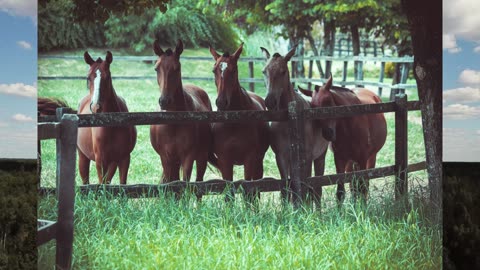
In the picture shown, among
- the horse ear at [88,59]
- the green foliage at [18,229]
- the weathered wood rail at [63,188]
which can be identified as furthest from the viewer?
the green foliage at [18,229]

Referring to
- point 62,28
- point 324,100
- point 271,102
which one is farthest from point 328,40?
point 62,28

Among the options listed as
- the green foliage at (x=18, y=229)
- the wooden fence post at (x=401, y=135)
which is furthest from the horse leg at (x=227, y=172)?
the green foliage at (x=18, y=229)

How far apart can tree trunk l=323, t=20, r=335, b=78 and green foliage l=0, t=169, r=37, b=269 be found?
2.53 m

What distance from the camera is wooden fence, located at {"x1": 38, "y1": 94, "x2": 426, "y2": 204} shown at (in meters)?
4.56

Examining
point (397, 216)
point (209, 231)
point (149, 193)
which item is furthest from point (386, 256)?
point (149, 193)

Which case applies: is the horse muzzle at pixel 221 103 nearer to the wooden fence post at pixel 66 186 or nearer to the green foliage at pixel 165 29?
the green foliage at pixel 165 29

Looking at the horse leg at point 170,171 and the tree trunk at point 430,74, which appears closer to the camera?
the horse leg at point 170,171

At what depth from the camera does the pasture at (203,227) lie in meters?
4.54

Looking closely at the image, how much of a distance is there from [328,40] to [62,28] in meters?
1.52

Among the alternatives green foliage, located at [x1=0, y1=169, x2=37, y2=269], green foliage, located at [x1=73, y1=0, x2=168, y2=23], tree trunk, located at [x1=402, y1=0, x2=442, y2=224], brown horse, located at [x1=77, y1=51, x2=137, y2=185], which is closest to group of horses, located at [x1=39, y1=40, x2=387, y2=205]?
brown horse, located at [x1=77, y1=51, x2=137, y2=185]

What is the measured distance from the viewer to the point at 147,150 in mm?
4664

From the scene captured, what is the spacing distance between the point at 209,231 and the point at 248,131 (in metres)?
0.62

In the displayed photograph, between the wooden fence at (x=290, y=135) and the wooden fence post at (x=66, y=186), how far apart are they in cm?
7

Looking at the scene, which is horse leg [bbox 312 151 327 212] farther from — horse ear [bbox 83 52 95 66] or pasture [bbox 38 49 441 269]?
horse ear [bbox 83 52 95 66]
